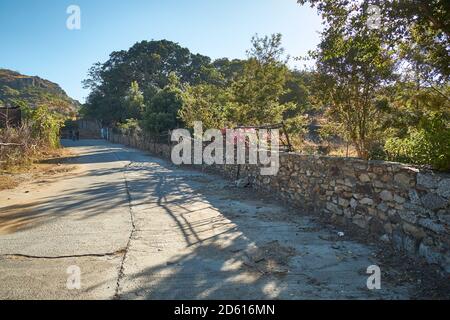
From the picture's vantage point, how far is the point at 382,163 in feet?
18.0

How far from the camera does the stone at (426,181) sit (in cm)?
438

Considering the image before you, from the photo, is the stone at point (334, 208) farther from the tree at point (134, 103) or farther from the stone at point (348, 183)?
the tree at point (134, 103)

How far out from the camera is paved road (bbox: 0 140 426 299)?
4.16m

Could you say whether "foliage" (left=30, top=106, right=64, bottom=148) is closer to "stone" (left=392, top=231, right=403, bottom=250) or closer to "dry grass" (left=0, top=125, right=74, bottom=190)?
"dry grass" (left=0, top=125, right=74, bottom=190)

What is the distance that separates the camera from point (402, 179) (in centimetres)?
499

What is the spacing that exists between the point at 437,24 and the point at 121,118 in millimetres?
50352

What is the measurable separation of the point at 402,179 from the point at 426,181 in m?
0.50

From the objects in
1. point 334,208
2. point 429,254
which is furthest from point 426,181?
point 334,208

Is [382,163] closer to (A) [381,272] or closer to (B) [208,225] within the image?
(A) [381,272]

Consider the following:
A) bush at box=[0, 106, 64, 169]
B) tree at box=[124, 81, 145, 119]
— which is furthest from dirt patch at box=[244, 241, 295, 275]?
tree at box=[124, 81, 145, 119]
